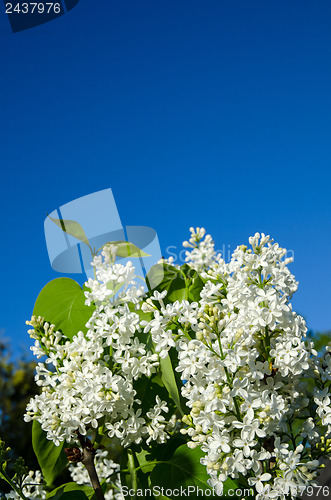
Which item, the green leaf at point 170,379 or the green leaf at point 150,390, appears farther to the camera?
the green leaf at point 150,390

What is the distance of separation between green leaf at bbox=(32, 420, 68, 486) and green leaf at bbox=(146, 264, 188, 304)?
1.28ft

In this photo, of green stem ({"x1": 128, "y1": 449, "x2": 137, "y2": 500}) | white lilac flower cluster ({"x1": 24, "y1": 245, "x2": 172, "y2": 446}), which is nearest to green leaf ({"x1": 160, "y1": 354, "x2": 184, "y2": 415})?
white lilac flower cluster ({"x1": 24, "y1": 245, "x2": 172, "y2": 446})

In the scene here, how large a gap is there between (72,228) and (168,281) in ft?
0.79

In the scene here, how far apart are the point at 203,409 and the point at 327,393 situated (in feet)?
0.72

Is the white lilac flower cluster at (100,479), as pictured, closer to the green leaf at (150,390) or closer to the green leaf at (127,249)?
the green leaf at (150,390)

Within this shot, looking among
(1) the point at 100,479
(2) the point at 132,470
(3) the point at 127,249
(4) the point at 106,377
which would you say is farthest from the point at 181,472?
(1) the point at 100,479

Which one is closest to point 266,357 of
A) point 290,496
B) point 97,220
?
point 290,496

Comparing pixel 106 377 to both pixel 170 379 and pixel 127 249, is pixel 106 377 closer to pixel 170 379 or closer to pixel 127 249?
pixel 170 379

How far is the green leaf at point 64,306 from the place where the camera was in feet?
3.31

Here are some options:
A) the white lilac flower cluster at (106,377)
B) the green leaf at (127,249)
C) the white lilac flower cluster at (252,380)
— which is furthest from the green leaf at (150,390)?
the green leaf at (127,249)

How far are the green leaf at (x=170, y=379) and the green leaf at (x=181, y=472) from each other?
101 millimetres

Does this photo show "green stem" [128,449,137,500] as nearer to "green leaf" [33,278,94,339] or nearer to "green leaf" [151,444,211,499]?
"green leaf" [151,444,211,499]

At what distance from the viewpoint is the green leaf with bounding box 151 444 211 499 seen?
83 centimetres

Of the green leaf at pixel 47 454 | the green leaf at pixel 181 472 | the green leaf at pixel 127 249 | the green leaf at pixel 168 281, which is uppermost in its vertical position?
the green leaf at pixel 127 249
